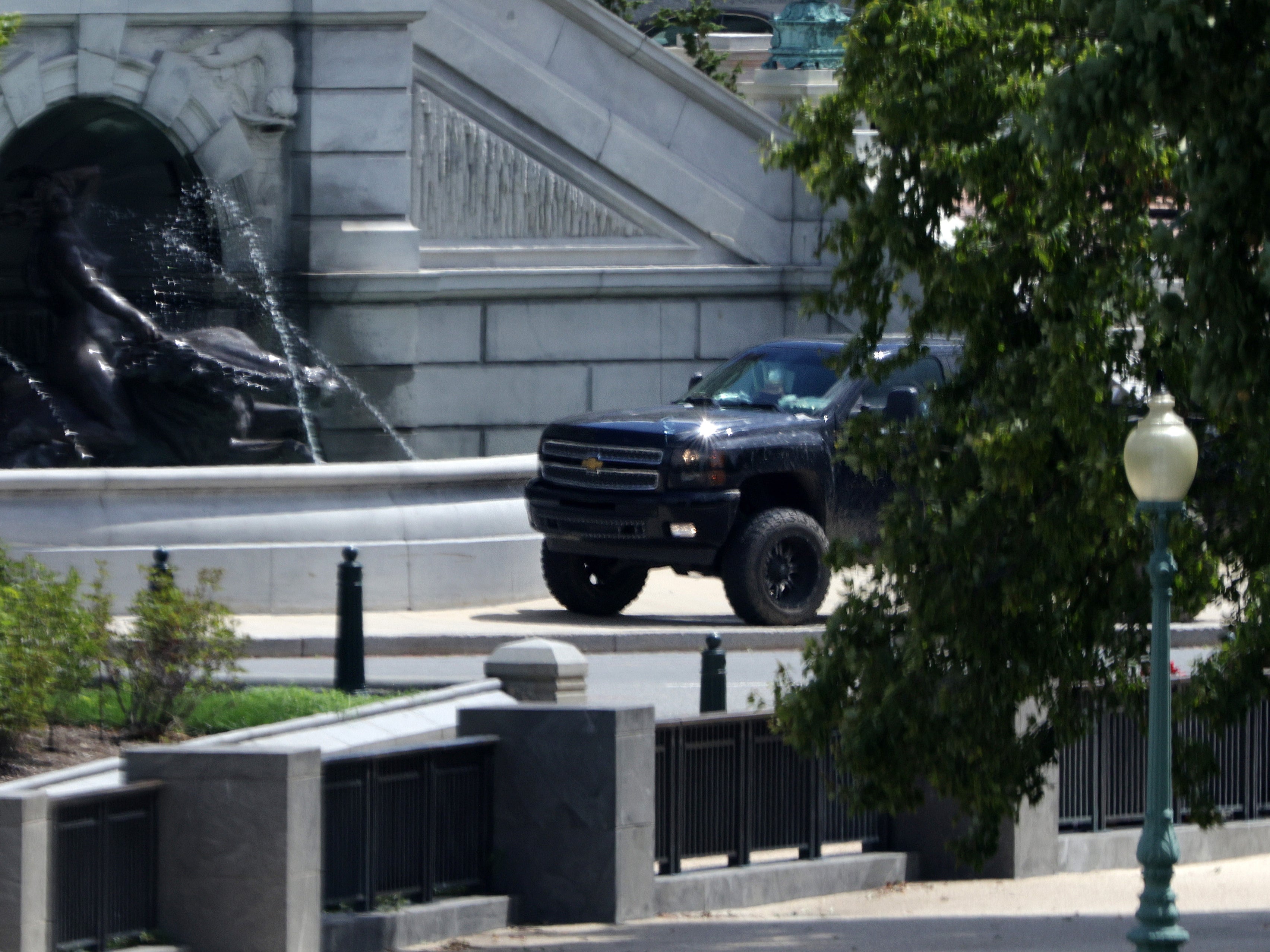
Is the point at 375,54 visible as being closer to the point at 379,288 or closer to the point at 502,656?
the point at 379,288

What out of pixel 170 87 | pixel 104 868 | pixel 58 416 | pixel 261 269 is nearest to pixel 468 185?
pixel 261 269

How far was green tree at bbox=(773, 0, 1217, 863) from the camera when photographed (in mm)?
10398

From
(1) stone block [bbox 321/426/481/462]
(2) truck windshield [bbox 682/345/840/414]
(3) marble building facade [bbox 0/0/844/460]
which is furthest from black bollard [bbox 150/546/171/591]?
(3) marble building facade [bbox 0/0/844/460]

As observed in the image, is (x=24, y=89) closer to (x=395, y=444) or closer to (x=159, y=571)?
(x=395, y=444)

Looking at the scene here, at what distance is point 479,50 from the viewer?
24.8 meters

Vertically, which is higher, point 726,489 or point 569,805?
point 726,489

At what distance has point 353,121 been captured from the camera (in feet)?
79.6

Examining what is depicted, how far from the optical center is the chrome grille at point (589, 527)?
1812 centimetres

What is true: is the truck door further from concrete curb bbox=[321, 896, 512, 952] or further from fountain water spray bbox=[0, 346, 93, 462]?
concrete curb bbox=[321, 896, 512, 952]

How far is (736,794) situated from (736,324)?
1422 cm

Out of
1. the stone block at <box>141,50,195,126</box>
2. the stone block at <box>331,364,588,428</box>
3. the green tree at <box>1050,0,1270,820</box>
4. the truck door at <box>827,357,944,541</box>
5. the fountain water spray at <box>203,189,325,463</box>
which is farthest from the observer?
the stone block at <box>331,364,588,428</box>

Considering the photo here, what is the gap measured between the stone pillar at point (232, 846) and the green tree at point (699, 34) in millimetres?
22134

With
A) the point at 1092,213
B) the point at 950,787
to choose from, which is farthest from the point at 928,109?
the point at 950,787

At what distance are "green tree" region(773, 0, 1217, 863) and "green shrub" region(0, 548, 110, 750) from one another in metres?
3.42
